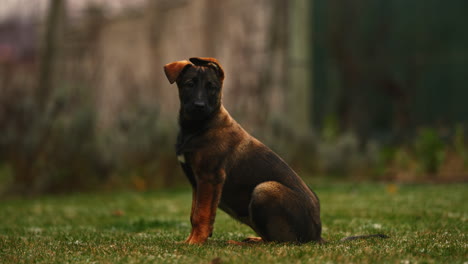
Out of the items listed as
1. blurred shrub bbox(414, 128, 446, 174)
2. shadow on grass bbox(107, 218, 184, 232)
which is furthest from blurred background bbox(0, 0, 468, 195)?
shadow on grass bbox(107, 218, 184, 232)

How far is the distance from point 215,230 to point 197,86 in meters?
2.00

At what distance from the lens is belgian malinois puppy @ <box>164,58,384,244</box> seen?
13.8 feet

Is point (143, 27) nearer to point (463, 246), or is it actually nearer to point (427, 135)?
point (427, 135)

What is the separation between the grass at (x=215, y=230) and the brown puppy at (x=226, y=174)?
0.62 ft

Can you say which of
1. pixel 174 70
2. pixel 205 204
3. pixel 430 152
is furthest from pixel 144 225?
pixel 430 152

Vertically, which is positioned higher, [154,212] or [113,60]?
[113,60]

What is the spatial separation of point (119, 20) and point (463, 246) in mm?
16528

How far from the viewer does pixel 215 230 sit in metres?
5.75

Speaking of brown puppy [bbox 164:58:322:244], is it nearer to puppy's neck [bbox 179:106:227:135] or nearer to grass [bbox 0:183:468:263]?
puppy's neck [bbox 179:106:227:135]

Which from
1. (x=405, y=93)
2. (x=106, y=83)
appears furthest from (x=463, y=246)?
(x=106, y=83)

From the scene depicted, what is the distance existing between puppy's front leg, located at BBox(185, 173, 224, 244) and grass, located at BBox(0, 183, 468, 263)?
0.13 meters

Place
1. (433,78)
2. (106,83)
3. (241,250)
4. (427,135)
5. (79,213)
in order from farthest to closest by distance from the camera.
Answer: (106,83) → (433,78) → (427,135) → (79,213) → (241,250)

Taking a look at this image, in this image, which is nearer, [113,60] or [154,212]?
[154,212]

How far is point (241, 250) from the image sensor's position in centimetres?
396
